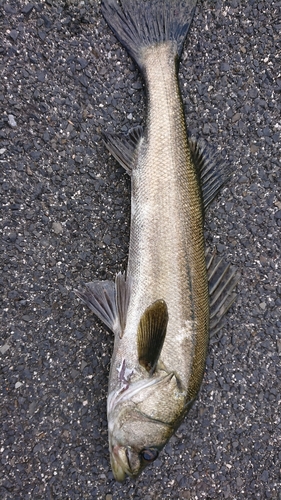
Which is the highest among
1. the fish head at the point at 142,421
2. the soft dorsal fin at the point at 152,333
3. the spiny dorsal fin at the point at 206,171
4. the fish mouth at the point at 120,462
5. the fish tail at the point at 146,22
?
the fish tail at the point at 146,22

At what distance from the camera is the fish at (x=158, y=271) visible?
7.74 ft

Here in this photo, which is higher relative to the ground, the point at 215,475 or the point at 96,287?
the point at 96,287

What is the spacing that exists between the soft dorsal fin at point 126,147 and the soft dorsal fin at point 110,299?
0.66 metres

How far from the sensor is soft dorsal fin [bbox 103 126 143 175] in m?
2.66

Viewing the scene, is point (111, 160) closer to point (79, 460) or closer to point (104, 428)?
point (104, 428)

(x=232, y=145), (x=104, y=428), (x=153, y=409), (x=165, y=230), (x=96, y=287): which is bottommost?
(x=104, y=428)

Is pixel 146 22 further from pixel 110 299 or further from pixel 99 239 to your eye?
pixel 110 299

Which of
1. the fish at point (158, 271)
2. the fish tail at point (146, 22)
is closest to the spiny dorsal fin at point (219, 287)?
the fish at point (158, 271)

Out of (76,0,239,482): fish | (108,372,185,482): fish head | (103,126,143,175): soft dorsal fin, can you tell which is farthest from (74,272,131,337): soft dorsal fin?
(103,126,143,175): soft dorsal fin

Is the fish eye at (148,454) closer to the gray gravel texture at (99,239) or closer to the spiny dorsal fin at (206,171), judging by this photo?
the gray gravel texture at (99,239)

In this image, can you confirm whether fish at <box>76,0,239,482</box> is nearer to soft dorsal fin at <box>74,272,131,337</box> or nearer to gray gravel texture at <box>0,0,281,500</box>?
soft dorsal fin at <box>74,272,131,337</box>

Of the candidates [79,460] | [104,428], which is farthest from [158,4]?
[79,460]

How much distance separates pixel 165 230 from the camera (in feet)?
8.13

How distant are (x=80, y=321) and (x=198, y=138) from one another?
138 centimetres
